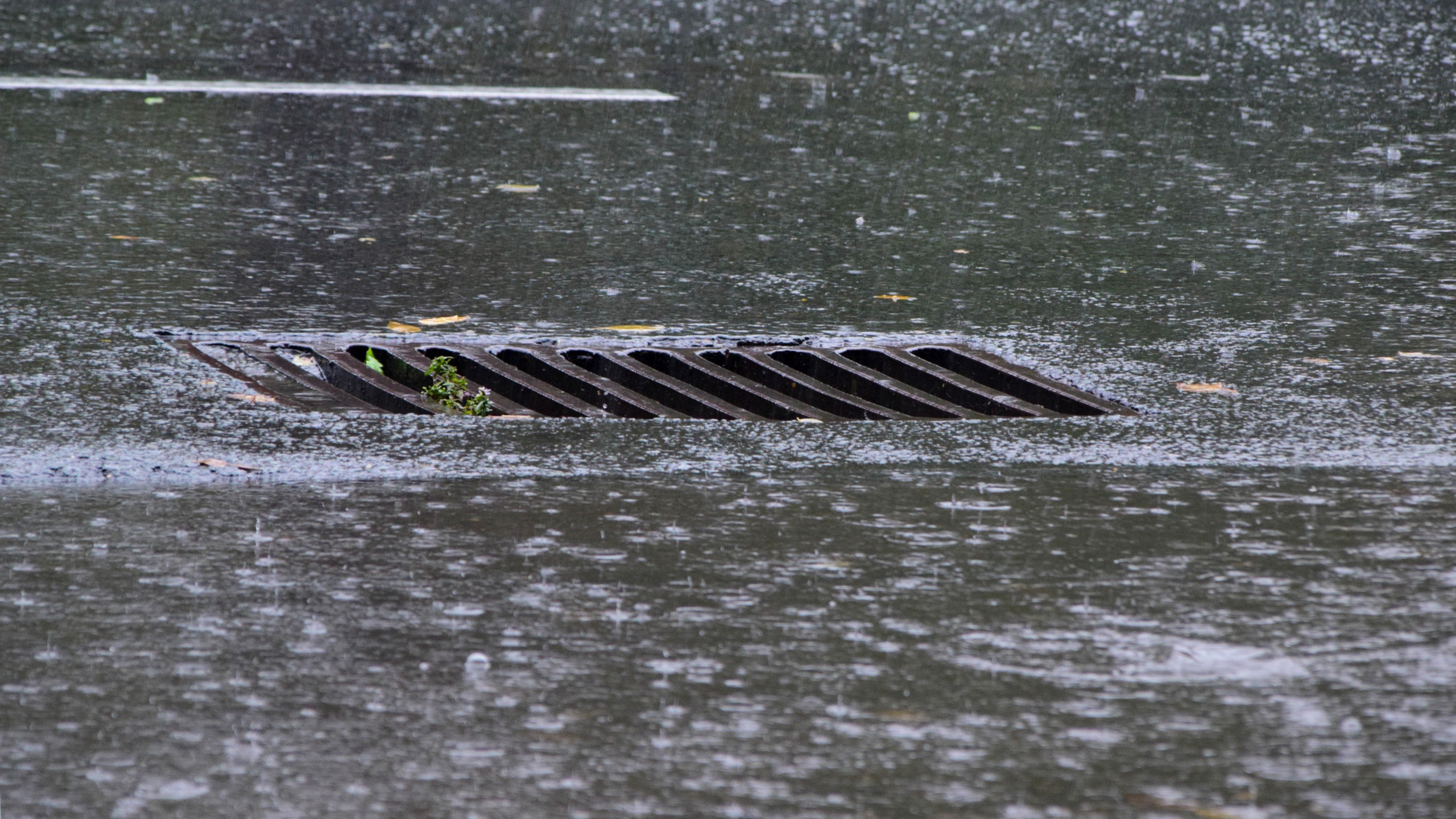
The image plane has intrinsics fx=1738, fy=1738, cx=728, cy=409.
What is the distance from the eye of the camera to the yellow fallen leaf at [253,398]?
13.2 ft

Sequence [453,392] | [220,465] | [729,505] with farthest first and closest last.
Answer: [453,392] < [220,465] < [729,505]

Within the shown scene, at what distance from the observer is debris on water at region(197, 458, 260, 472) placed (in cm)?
353

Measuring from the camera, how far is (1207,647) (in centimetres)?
273

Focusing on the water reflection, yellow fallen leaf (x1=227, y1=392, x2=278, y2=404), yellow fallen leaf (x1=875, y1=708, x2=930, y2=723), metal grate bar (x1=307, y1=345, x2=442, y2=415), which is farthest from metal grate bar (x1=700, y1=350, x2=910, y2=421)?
yellow fallen leaf (x1=875, y1=708, x2=930, y2=723)

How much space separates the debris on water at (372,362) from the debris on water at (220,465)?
87 cm

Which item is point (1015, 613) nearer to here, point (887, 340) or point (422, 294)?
point (887, 340)

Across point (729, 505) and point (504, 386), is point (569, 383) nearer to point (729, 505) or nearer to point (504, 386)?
point (504, 386)

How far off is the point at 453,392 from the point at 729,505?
3.54 feet

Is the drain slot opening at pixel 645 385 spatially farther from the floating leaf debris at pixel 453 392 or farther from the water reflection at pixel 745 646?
the water reflection at pixel 745 646

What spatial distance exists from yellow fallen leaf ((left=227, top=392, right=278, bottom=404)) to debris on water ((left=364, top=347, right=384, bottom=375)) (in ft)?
1.25

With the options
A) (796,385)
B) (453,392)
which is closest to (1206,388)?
(796,385)

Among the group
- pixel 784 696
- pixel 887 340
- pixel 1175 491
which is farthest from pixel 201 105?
pixel 784 696

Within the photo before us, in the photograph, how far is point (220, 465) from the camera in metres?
3.55

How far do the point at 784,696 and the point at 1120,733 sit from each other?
48cm
